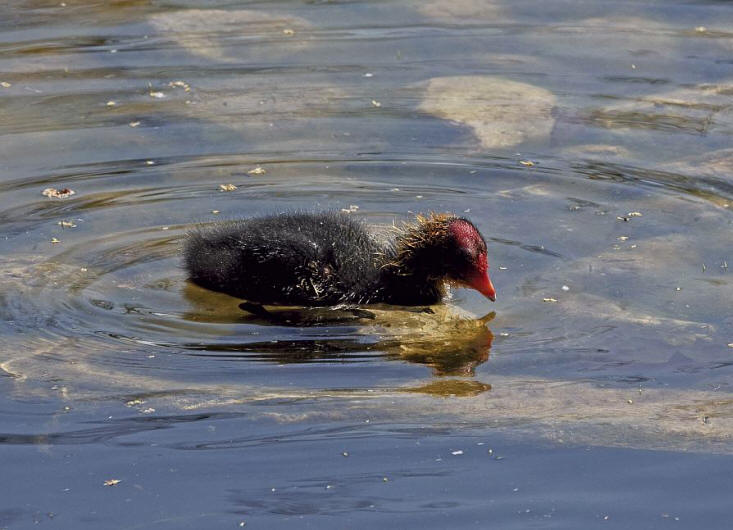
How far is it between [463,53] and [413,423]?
590cm

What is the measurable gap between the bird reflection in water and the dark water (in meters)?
0.02

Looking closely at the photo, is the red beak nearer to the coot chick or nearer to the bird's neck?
the coot chick

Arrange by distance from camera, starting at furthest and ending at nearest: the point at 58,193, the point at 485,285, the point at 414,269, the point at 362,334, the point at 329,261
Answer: the point at 58,193 → the point at 414,269 → the point at 329,261 → the point at 485,285 → the point at 362,334

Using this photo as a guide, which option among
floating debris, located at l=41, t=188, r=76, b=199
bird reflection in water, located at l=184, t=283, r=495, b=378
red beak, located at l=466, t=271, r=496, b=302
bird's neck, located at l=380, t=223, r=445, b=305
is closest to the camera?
bird reflection in water, located at l=184, t=283, r=495, b=378

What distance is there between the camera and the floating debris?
7.70 m

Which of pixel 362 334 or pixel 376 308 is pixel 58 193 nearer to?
pixel 376 308

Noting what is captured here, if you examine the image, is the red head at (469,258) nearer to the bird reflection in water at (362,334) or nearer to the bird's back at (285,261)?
the bird reflection in water at (362,334)

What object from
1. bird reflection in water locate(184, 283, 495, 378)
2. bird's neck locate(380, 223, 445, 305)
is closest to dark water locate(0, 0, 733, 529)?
bird reflection in water locate(184, 283, 495, 378)

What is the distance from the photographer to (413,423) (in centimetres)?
517

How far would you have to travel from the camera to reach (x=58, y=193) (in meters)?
7.75

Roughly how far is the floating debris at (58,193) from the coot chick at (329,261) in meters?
1.40

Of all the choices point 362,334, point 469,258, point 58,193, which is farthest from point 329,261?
point 58,193

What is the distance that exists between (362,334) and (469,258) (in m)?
0.69

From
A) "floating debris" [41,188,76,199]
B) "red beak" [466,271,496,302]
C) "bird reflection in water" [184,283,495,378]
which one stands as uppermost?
"floating debris" [41,188,76,199]
